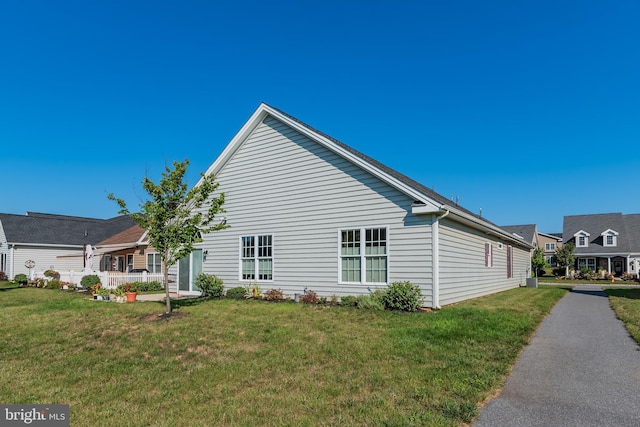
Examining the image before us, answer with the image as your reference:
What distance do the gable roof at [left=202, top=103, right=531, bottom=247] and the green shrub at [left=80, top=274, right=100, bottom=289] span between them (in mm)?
9536

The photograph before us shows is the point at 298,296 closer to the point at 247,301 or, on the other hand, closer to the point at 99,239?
the point at 247,301

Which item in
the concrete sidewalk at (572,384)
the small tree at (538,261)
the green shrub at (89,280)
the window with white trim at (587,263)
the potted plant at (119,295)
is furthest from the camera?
the window with white trim at (587,263)

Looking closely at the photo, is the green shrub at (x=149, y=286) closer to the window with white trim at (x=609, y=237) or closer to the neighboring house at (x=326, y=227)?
the neighboring house at (x=326, y=227)

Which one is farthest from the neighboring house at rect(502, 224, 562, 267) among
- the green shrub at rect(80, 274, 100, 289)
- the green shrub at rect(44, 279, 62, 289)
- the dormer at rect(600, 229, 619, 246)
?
the green shrub at rect(44, 279, 62, 289)

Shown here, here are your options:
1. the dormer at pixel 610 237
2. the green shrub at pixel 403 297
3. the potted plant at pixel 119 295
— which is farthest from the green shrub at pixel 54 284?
the dormer at pixel 610 237

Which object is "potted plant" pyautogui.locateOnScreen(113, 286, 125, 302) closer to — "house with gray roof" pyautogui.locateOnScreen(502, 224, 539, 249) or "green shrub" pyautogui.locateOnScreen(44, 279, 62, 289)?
"green shrub" pyautogui.locateOnScreen(44, 279, 62, 289)

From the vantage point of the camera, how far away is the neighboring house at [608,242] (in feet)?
133

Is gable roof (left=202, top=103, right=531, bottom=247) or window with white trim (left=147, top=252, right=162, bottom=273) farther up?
gable roof (left=202, top=103, right=531, bottom=247)

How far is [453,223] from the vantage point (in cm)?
1341

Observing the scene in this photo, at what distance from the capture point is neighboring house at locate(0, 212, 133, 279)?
104 ft

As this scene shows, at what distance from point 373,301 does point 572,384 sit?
22.1 ft

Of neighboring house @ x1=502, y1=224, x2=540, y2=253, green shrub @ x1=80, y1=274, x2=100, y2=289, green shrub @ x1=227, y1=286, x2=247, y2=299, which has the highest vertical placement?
neighboring house @ x1=502, y1=224, x2=540, y2=253

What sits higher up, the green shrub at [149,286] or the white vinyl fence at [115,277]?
the white vinyl fence at [115,277]

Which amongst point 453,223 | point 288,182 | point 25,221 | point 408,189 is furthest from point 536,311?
point 25,221
